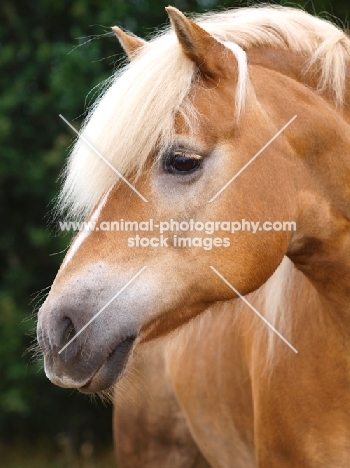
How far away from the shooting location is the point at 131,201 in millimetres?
2137

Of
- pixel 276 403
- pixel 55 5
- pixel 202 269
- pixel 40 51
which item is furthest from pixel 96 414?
pixel 202 269

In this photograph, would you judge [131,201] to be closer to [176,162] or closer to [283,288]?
[176,162]

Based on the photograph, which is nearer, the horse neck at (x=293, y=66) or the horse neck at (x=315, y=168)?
Result: the horse neck at (x=315, y=168)

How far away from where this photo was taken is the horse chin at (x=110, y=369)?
212 cm

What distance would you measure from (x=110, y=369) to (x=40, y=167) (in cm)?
486

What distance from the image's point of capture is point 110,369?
2.12 m

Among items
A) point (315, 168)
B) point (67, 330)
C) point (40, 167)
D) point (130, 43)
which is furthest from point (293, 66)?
point (40, 167)

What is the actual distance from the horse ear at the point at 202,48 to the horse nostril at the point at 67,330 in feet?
2.89

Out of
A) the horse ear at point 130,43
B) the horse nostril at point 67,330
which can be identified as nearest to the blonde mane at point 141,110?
the horse ear at point 130,43

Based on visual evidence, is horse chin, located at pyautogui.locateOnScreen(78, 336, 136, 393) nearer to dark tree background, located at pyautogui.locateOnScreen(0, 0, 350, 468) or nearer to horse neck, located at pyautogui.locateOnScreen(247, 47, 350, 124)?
horse neck, located at pyautogui.locateOnScreen(247, 47, 350, 124)

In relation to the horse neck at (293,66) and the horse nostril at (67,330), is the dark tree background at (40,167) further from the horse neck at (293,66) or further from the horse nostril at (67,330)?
the horse nostril at (67,330)

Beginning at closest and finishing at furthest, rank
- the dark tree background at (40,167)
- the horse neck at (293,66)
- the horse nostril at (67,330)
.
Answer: the horse nostril at (67,330) < the horse neck at (293,66) < the dark tree background at (40,167)

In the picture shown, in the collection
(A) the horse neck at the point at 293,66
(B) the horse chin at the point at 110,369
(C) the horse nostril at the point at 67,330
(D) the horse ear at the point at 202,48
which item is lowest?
(B) the horse chin at the point at 110,369

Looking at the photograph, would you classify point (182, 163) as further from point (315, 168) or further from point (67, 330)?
point (67, 330)
